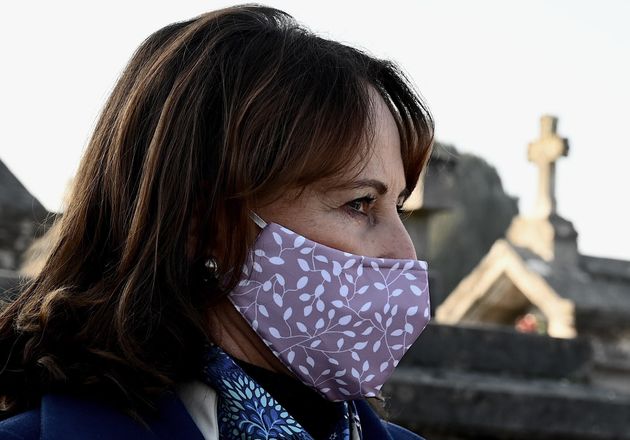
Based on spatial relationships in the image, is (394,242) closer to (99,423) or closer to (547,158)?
(99,423)

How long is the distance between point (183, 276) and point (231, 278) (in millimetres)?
108

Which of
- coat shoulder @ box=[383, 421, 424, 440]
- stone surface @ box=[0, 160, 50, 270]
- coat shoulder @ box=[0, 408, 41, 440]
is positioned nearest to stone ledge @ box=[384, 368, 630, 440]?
stone surface @ box=[0, 160, 50, 270]

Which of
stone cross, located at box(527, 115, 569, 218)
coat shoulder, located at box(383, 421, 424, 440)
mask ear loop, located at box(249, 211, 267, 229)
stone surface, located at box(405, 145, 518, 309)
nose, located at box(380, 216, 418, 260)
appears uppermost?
mask ear loop, located at box(249, 211, 267, 229)

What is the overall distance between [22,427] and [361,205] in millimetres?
836

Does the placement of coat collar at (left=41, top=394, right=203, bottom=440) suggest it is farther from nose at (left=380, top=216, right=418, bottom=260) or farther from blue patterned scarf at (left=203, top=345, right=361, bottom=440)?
nose at (left=380, top=216, right=418, bottom=260)

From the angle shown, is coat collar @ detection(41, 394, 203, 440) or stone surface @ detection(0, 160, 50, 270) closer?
coat collar @ detection(41, 394, 203, 440)

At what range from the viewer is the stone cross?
45.9ft

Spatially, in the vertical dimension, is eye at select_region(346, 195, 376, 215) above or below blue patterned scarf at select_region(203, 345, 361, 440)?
above

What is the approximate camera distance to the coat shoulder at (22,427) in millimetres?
2318

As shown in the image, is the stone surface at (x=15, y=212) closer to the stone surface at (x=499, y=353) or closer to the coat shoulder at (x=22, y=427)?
the stone surface at (x=499, y=353)

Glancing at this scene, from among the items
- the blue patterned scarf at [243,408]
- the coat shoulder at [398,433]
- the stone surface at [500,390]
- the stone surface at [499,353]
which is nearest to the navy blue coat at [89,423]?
the blue patterned scarf at [243,408]

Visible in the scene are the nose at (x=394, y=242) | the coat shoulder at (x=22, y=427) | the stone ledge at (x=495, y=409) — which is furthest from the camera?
the stone ledge at (x=495, y=409)

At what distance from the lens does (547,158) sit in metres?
14.7

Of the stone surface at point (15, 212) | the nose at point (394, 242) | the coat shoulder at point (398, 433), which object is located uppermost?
the nose at point (394, 242)
